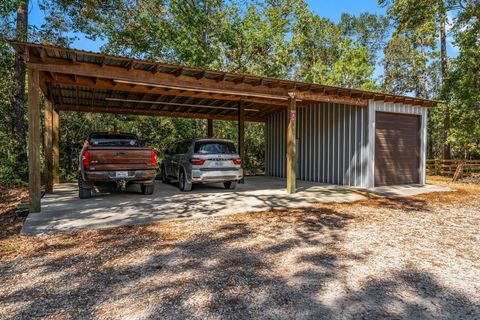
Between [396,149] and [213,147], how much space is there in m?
6.82

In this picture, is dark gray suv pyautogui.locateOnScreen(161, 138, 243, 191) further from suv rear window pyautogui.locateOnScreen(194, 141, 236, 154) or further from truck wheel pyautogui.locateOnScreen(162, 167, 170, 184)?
truck wheel pyautogui.locateOnScreen(162, 167, 170, 184)

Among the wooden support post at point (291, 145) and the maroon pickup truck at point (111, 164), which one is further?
the wooden support post at point (291, 145)

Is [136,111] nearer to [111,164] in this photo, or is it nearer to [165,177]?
[165,177]

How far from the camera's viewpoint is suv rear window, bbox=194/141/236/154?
28.5 feet

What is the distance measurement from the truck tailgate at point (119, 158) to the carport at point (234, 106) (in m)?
1.26

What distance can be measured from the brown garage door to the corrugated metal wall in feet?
1.89

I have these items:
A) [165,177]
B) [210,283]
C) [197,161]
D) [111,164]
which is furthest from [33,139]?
[165,177]

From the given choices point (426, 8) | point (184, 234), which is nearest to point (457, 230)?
point (184, 234)

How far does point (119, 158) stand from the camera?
7.29 metres

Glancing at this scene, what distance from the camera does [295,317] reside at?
241 cm

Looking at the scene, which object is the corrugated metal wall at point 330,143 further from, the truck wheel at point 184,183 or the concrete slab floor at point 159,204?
the truck wheel at point 184,183

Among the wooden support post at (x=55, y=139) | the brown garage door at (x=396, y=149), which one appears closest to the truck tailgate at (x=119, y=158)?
the wooden support post at (x=55, y=139)

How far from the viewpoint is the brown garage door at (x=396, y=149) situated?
34.7 feet

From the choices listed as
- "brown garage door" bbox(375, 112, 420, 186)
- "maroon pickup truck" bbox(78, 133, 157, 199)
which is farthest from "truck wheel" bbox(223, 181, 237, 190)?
"brown garage door" bbox(375, 112, 420, 186)
